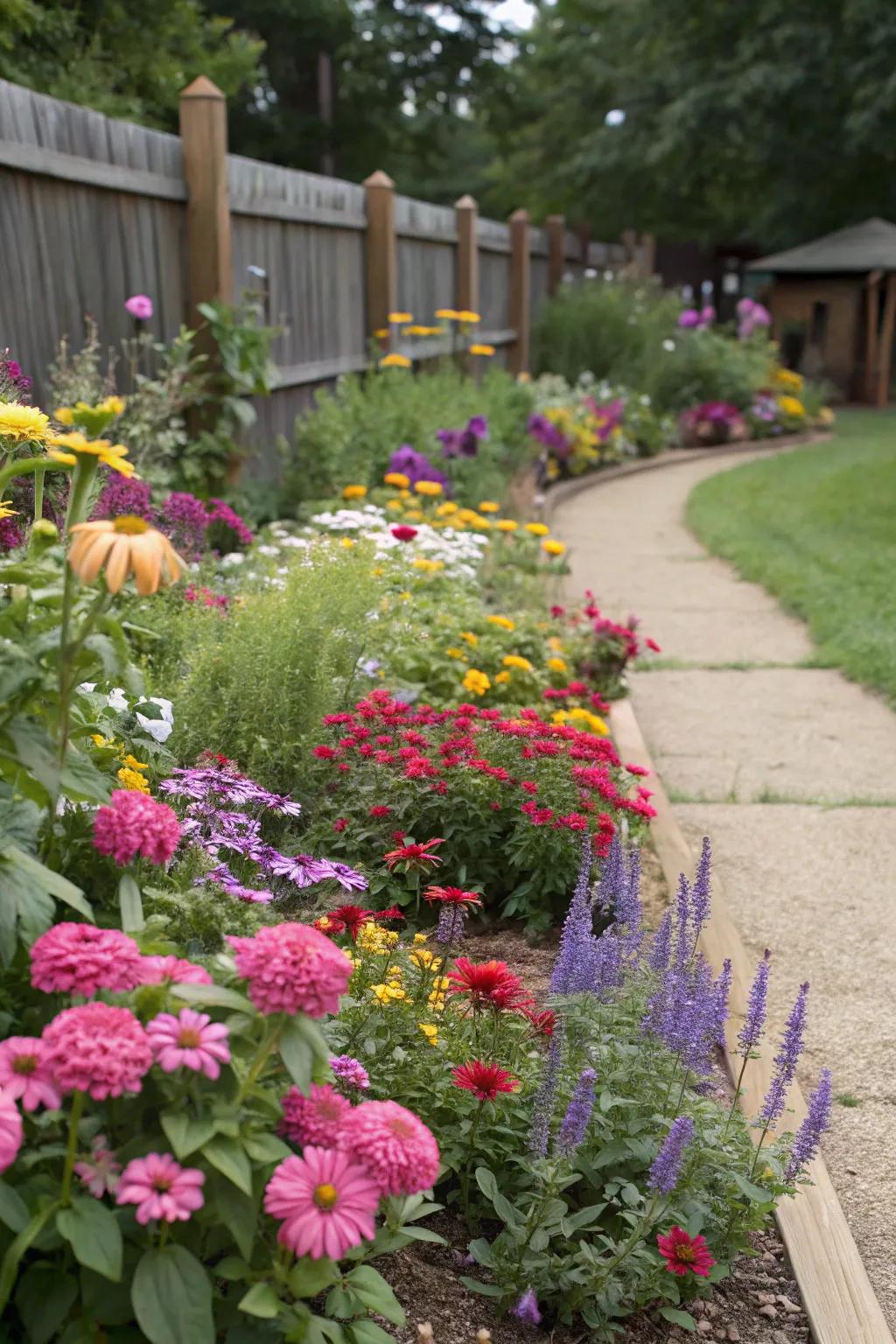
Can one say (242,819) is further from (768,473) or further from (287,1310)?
(768,473)

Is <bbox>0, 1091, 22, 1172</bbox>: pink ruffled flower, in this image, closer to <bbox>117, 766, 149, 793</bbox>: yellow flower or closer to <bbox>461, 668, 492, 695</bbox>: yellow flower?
<bbox>117, 766, 149, 793</bbox>: yellow flower

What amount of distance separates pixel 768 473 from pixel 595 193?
513 inches

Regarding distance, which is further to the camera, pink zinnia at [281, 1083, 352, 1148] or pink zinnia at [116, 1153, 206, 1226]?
pink zinnia at [281, 1083, 352, 1148]

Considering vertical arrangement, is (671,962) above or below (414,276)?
below

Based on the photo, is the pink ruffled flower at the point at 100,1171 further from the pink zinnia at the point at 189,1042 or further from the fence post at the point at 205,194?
the fence post at the point at 205,194

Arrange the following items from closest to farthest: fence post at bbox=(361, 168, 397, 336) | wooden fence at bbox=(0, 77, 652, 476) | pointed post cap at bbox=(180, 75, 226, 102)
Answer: wooden fence at bbox=(0, 77, 652, 476) < pointed post cap at bbox=(180, 75, 226, 102) < fence post at bbox=(361, 168, 397, 336)

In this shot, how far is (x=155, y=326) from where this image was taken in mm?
5988

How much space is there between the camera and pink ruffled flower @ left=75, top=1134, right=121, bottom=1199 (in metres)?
1.51

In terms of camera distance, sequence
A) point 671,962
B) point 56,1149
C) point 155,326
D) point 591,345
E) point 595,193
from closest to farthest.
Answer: point 56,1149 < point 671,962 < point 155,326 < point 591,345 < point 595,193

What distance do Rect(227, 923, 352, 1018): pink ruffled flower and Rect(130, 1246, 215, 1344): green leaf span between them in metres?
0.30

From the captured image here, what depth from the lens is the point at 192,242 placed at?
6223 millimetres

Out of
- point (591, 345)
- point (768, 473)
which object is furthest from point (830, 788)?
point (591, 345)

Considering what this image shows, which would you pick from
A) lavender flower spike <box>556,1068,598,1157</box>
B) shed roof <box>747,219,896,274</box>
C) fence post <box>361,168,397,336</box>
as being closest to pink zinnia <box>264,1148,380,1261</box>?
lavender flower spike <box>556,1068,598,1157</box>

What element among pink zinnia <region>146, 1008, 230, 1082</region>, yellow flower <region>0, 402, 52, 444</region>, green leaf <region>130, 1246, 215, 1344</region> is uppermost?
yellow flower <region>0, 402, 52, 444</region>
